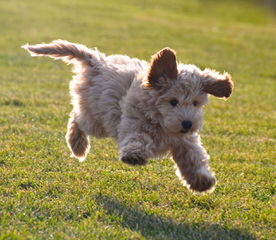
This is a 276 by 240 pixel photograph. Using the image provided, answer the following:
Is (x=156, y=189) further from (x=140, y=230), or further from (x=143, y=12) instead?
(x=143, y=12)

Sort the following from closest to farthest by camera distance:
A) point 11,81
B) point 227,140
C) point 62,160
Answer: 1. point 62,160
2. point 227,140
3. point 11,81

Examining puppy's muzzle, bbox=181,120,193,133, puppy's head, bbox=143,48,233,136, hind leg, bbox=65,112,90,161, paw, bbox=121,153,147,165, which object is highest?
puppy's head, bbox=143,48,233,136

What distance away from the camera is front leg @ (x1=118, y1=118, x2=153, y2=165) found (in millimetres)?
4594

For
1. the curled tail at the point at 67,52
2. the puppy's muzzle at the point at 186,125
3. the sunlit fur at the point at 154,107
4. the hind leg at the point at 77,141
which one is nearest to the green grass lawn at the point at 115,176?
the hind leg at the point at 77,141

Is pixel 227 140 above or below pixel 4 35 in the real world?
above

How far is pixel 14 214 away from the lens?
14.3 feet

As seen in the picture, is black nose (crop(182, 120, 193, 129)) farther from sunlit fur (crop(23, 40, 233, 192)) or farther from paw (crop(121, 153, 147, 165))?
paw (crop(121, 153, 147, 165))

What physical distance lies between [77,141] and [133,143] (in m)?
1.69

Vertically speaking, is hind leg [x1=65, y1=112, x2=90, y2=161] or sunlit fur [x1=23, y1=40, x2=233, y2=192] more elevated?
sunlit fur [x1=23, y1=40, x2=233, y2=192]

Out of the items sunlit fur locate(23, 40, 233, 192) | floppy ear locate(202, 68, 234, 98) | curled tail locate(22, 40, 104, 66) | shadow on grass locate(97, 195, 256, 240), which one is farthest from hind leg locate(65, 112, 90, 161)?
floppy ear locate(202, 68, 234, 98)

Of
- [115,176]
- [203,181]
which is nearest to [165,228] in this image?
[203,181]

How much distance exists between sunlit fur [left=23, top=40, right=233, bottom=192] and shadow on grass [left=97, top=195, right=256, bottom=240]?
0.46 m

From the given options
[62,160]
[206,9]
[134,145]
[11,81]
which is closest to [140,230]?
[134,145]

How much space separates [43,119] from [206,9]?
29.7 metres
